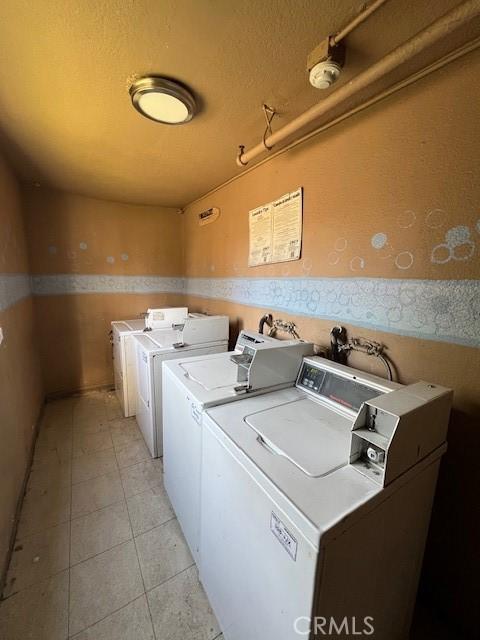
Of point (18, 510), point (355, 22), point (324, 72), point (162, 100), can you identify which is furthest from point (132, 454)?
point (355, 22)

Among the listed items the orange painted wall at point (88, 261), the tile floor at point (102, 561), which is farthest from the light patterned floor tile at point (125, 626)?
the orange painted wall at point (88, 261)

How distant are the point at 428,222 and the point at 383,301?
385 mm

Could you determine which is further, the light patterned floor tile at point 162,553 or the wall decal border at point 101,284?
the wall decal border at point 101,284

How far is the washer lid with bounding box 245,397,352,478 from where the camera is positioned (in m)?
0.83

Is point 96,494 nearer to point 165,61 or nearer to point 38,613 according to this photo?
point 38,613

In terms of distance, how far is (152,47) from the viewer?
104 centimetres

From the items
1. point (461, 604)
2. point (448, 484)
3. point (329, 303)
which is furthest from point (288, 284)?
point (461, 604)

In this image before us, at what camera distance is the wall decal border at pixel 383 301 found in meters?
1.04

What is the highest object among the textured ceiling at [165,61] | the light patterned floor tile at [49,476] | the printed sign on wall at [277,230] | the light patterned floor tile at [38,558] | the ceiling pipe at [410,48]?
the textured ceiling at [165,61]

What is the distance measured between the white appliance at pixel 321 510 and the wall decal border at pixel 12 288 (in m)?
1.63

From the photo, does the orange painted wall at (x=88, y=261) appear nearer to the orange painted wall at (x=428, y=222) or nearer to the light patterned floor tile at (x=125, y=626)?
the orange painted wall at (x=428, y=222)

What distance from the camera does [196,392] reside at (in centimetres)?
125

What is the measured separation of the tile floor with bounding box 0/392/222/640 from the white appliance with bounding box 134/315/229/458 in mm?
258

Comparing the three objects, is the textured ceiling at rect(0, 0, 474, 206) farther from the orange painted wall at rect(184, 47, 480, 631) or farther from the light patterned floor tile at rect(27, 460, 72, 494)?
the light patterned floor tile at rect(27, 460, 72, 494)
